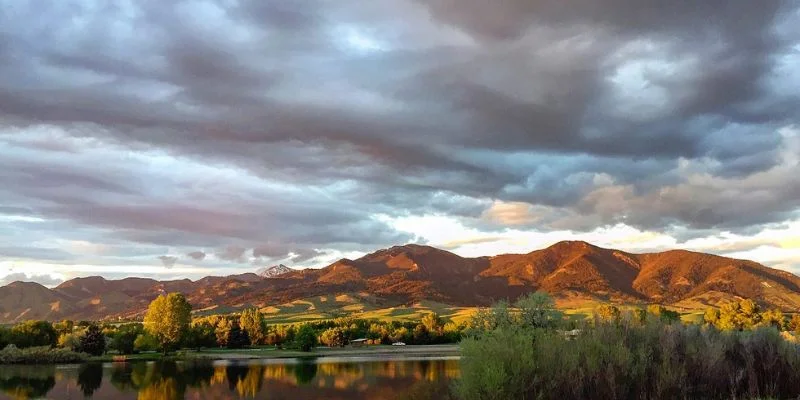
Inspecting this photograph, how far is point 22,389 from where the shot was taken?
2534 inches

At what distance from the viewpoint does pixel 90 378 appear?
257ft

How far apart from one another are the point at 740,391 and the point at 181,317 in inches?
4509

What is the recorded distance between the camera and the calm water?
57.1m

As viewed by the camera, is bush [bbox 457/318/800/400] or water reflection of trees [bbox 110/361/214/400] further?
water reflection of trees [bbox 110/361/214/400]

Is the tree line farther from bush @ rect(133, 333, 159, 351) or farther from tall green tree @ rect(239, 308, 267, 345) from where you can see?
tall green tree @ rect(239, 308, 267, 345)

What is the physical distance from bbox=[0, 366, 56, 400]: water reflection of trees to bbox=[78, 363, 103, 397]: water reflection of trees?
3.03 metres

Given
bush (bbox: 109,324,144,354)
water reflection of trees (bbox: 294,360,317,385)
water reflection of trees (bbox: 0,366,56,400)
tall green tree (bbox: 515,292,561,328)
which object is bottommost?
water reflection of trees (bbox: 294,360,317,385)

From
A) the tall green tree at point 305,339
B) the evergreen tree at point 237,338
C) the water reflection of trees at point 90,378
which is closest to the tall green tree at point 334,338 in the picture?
the tall green tree at point 305,339

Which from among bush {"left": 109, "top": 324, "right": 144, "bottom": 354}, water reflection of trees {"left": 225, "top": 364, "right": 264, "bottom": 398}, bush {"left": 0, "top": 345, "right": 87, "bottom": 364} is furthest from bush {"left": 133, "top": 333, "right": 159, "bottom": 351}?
water reflection of trees {"left": 225, "top": 364, "right": 264, "bottom": 398}

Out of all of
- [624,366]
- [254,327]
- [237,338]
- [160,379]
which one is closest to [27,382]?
[160,379]

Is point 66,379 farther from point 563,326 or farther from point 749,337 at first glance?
point 749,337

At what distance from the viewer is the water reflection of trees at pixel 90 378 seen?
6512cm

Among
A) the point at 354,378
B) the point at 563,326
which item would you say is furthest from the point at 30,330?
the point at 563,326

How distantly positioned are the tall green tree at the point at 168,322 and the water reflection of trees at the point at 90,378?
871 inches
